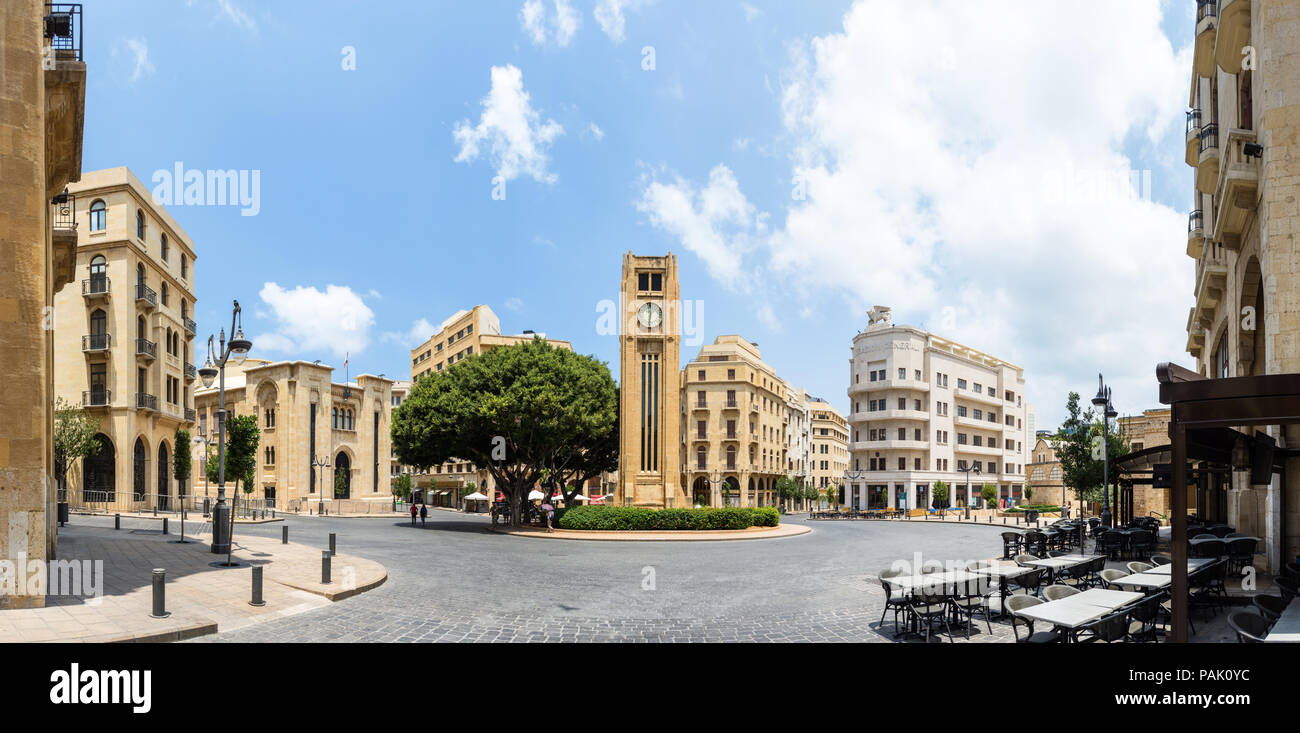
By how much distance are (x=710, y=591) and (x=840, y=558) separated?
874 cm

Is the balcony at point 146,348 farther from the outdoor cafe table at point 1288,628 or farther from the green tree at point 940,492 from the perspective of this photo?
the green tree at point 940,492

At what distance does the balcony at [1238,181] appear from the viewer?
14.2m

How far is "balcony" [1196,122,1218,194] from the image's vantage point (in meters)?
18.1

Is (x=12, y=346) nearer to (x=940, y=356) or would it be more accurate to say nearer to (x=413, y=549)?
(x=413, y=549)

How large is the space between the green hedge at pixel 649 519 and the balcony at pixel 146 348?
89.6 feet

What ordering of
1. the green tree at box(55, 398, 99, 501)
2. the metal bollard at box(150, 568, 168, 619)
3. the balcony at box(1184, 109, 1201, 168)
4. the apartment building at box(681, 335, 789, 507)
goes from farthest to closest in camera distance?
1. the apartment building at box(681, 335, 789, 507)
2. the green tree at box(55, 398, 99, 501)
3. the balcony at box(1184, 109, 1201, 168)
4. the metal bollard at box(150, 568, 168, 619)

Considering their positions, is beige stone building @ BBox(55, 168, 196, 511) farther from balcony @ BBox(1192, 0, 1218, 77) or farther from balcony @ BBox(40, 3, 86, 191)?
balcony @ BBox(1192, 0, 1218, 77)

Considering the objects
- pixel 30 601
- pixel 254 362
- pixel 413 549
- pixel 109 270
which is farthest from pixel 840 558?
pixel 254 362

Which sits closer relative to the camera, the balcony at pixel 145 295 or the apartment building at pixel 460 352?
the balcony at pixel 145 295

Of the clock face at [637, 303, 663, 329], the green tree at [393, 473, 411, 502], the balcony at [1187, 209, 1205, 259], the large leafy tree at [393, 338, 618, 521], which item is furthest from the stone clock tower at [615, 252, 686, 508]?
the green tree at [393, 473, 411, 502]

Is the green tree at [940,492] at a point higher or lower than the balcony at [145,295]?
lower

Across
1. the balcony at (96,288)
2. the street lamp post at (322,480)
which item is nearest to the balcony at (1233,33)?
the balcony at (96,288)

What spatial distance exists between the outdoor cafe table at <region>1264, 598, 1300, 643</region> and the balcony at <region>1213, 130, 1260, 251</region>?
10187 mm
